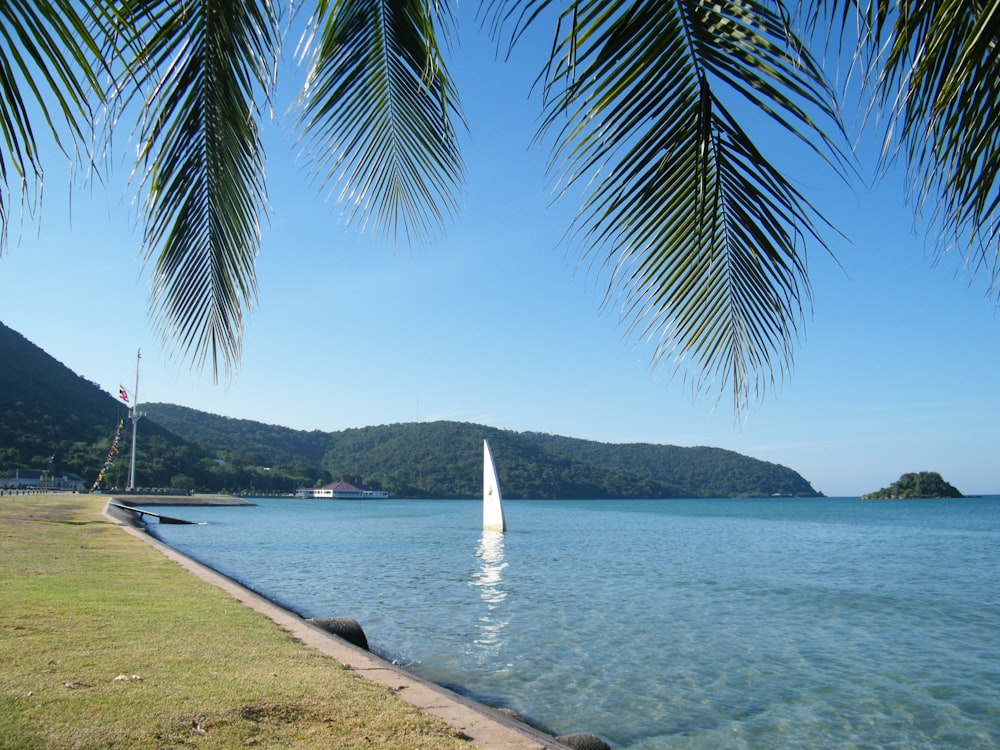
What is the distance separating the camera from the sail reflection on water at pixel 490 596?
10.4m

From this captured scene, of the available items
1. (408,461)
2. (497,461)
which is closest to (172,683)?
(497,461)

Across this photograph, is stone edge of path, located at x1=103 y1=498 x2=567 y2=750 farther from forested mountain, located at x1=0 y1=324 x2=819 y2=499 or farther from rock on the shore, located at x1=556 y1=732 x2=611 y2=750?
forested mountain, located at x1=0 y1=324 x2=819 y2=499

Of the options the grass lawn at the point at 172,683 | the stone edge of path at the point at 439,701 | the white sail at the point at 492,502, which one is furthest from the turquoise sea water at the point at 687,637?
the white sail at the point at 492,502

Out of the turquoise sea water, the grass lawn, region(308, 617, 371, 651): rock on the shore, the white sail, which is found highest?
the white sail

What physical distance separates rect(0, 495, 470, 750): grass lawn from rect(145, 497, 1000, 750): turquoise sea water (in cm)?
257

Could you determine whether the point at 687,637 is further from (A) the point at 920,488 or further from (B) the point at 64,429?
(A) the point at 920,488

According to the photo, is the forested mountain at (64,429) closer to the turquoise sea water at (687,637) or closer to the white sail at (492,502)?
the white sail at (492,502)

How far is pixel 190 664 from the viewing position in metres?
5.14

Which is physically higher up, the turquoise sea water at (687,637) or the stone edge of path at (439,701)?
the stone edge of path at (439,701)

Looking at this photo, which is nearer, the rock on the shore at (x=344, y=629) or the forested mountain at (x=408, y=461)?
the rock on the shore at (x=344, y=629)

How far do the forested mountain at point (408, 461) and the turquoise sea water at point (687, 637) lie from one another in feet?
249

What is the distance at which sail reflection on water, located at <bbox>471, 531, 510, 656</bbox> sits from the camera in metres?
10.4

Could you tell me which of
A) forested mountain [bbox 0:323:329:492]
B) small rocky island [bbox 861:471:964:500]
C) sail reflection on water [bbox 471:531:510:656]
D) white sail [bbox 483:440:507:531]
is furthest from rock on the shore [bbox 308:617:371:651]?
small rocky island [bbox 861:471:964:500]

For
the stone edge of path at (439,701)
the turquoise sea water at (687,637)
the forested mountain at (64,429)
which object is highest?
the forested mountain at (64,429)
